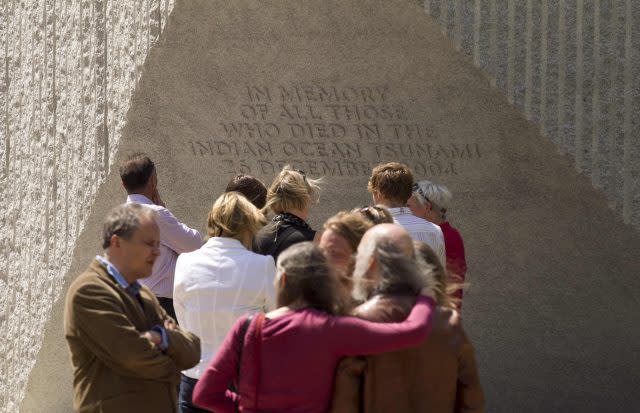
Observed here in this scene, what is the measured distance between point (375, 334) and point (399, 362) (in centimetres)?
14

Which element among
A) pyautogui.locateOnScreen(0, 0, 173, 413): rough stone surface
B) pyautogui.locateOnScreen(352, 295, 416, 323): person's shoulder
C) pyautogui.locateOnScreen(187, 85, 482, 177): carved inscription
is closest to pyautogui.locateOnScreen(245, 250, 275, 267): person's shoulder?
pyautogui.locateOnScreen(352, 295, 416, 323): person's shoulder

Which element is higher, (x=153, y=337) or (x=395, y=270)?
(x=395, y=270)

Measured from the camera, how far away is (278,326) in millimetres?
3082

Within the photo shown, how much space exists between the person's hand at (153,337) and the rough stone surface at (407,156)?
3.65 m

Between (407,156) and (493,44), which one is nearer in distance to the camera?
(493,44)

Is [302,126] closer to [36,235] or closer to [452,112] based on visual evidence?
[452,112]

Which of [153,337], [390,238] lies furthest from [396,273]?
[153,337]

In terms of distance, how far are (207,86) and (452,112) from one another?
1721 mm

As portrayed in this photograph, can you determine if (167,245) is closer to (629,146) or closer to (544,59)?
(544,59)

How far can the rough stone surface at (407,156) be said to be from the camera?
678 cm

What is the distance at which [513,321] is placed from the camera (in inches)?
274

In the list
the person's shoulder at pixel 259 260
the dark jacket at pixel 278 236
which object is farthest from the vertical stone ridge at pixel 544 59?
the person's shoulder at pixel 259 260

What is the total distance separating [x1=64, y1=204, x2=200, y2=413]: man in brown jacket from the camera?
339 cm

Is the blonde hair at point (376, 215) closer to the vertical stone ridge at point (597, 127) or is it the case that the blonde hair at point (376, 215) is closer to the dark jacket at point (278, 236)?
the dark jacket at point (278, 236)
